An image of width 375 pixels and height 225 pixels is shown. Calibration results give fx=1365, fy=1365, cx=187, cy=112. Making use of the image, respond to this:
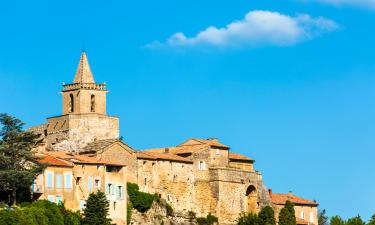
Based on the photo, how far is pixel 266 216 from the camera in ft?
352

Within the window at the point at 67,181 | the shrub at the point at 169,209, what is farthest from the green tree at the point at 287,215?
the window at the point at 67,181

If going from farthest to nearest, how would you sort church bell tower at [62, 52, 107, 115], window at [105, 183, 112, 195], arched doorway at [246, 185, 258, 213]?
arched doorway at [246, 185, 258, 213]
church bell tower at [62, 52, 107, 115]
window at [105, 183, 112, 195]

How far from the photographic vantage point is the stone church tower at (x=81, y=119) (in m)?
104

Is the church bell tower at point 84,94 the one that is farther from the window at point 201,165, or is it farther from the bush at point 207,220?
the bush at point 207,220

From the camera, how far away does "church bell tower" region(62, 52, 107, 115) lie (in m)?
106

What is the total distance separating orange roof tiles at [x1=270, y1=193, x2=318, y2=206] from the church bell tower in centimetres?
1713

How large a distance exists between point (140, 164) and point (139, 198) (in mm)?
3064

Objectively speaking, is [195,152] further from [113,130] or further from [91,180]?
[91,180]

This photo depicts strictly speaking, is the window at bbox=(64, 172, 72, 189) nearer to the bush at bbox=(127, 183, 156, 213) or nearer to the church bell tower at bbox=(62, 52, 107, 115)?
the bush at bbox=(127, 183, 156, 213)

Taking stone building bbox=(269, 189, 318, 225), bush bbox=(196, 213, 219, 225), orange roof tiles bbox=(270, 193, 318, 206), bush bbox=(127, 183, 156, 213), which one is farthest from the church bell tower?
stone building bbox=(269, 189, 318, 225)

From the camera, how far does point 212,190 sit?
4210 inches

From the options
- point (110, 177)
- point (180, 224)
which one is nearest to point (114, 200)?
point (110, 177)

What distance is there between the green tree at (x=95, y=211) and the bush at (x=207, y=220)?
1309 centimetres

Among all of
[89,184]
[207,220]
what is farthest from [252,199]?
[89,184]
